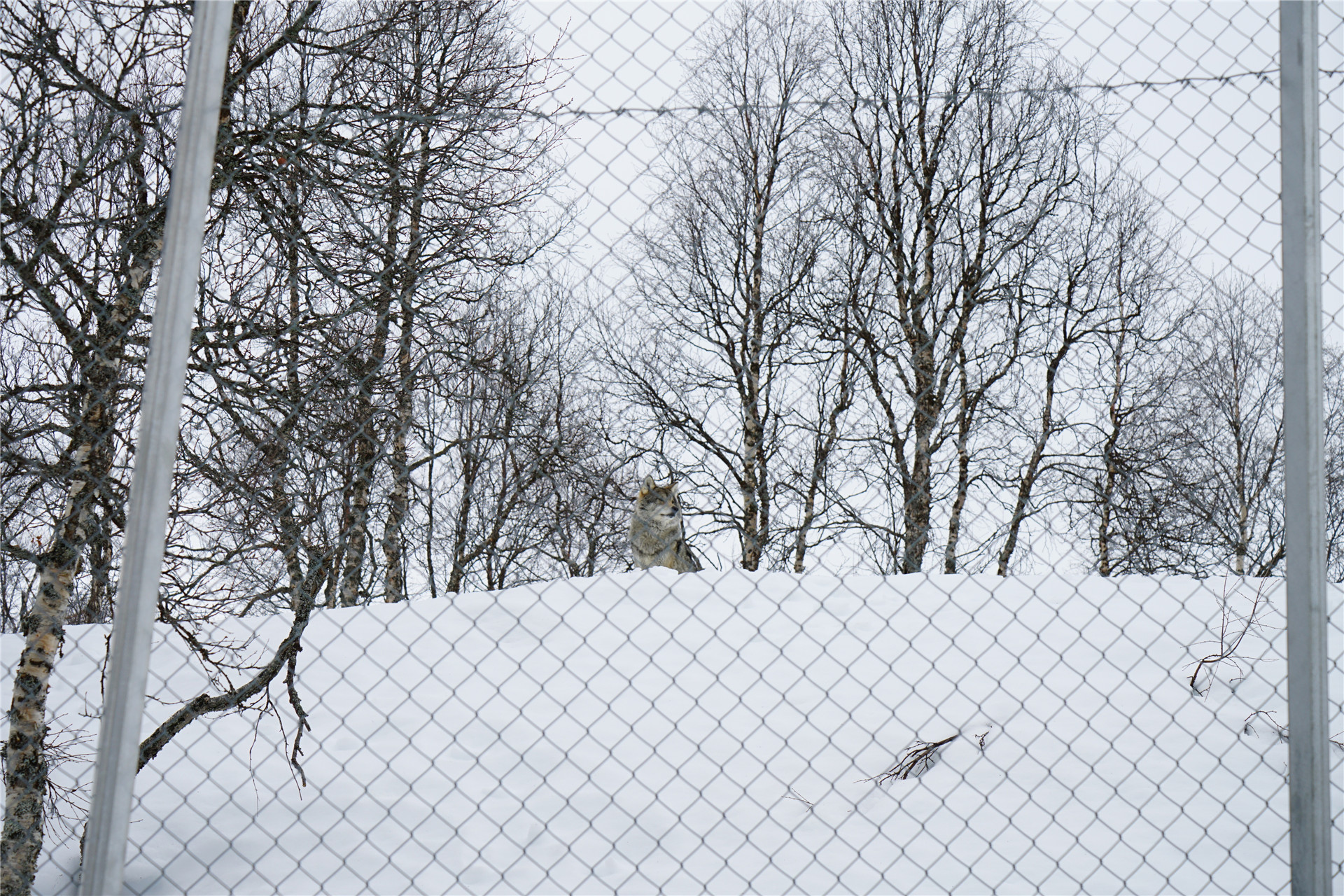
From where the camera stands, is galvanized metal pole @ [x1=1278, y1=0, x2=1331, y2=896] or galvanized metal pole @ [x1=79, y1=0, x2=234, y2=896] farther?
galvanized metal pole @ [x1=1278, y1=0, x2=1331, y2=896]

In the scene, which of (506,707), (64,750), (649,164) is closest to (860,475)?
(649,164)

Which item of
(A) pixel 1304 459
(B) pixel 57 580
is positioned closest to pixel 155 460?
(A) pixel 1304 459

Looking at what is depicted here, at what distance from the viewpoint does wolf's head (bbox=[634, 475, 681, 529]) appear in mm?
7324

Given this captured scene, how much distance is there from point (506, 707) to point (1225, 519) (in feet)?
21.2

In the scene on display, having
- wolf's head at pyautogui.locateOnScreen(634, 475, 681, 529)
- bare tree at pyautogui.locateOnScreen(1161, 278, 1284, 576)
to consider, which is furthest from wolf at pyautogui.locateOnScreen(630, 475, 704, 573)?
bare tree at pyautogui.locateOnScreen(1161, 278, 1284, 576)

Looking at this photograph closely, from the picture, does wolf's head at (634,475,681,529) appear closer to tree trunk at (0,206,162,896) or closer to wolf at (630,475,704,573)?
wolf at (630,475,704,573)

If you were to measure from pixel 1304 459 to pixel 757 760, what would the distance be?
6.85ft

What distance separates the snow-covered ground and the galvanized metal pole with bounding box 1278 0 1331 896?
0.59 m

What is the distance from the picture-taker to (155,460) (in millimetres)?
1407

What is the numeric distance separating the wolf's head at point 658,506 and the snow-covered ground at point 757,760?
2668 mm

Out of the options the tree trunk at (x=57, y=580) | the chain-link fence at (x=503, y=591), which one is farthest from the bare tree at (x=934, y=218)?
the tree trunk at (x=57, y=580)

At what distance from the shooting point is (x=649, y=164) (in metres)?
2.12

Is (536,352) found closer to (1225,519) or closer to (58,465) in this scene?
(58,465)

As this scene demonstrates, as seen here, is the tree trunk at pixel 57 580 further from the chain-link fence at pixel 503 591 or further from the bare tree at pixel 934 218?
the bare tree at pixel 934 218
